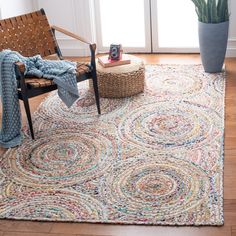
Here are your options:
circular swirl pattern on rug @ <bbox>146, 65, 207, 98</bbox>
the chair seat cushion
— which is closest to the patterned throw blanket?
the chair seat cushion

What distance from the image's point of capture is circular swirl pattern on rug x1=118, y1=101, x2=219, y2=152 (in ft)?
10.9

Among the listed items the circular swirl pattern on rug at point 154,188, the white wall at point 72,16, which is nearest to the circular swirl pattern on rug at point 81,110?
the circular swirl pattern on rug at point 154,188

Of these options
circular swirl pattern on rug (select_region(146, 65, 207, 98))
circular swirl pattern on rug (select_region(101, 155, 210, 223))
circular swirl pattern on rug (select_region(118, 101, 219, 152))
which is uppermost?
circular swirl pattern on rug (select_region(146, 65, 207, 98))

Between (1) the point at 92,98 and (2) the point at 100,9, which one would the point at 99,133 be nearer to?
(1) the point at 92,98

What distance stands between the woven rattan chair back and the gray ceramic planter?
4.01 ft

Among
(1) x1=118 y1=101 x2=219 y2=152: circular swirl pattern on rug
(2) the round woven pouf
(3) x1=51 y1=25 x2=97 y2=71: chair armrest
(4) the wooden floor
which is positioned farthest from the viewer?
(2) the round woven pouf

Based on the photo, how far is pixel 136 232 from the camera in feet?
8.21

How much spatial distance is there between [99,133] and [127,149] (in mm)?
311

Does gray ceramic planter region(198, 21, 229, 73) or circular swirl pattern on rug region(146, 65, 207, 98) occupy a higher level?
gray ceramic planter region(198, 21, 229, 73)

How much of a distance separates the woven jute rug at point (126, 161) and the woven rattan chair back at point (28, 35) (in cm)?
43

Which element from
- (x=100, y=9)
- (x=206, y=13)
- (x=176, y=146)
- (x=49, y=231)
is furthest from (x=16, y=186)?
(x=100, y=9)

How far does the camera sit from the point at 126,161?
3.13 m

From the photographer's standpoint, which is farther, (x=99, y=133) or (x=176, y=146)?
(x=99, y=133)

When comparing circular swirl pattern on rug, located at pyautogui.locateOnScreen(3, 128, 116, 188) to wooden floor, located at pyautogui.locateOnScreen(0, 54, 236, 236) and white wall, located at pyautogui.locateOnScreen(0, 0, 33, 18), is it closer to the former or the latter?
wooden floor, located at pyautogui.locateOnScreen(0, 54, 236, 236)
